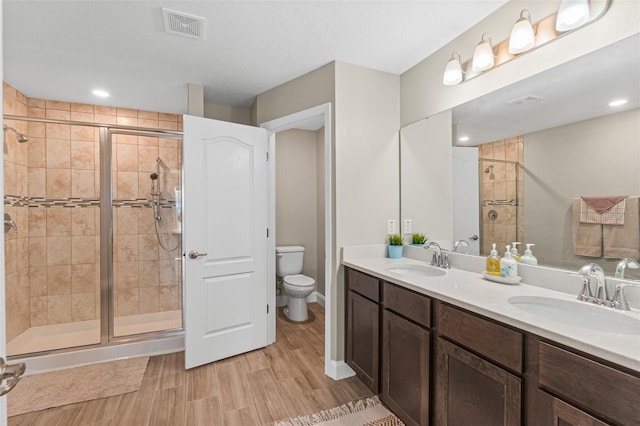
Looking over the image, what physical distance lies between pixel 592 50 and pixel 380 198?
146cm

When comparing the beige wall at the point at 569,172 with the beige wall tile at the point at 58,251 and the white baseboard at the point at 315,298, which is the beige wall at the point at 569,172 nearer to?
the white baseboard at the point at 315,298

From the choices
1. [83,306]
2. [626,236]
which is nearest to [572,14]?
[626,236]

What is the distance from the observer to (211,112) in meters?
3.19

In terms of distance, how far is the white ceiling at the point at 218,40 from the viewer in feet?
5.63

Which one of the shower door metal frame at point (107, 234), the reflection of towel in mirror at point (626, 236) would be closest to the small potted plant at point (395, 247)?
the reflection of towel in mirror at point (626, 236)

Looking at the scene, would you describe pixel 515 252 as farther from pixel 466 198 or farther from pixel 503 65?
pixel 503 65

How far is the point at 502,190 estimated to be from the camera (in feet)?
5.82

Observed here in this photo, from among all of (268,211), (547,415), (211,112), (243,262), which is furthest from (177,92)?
(547,415)

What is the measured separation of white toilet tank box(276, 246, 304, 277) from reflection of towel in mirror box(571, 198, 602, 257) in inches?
112

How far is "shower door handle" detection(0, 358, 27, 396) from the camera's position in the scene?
608mm

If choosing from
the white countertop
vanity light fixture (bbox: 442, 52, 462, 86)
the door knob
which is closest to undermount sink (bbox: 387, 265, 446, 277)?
the white countertop

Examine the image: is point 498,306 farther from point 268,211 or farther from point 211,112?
point 211,112

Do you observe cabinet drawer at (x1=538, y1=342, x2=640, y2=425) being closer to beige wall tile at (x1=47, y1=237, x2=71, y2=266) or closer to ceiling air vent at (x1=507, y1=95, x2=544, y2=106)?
ceiling air vent at (x1=507, y1=95, x2=544, y2=106)

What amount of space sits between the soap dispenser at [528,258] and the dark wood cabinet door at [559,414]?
79 centimetres
